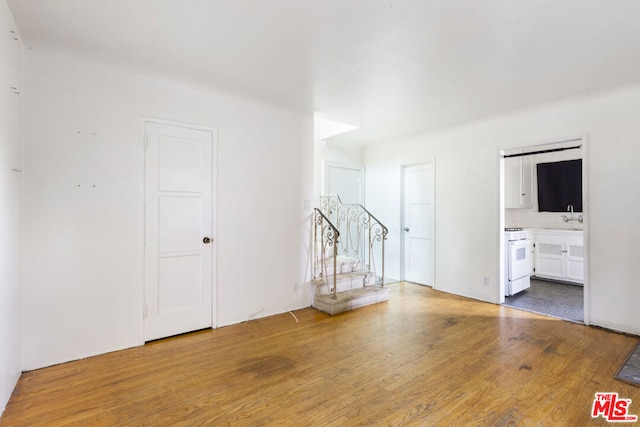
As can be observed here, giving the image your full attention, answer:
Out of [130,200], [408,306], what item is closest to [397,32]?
[130,200]

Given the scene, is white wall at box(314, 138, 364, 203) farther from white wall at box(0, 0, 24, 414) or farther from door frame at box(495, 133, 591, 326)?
white wall at box(0, 0, 24, 414)

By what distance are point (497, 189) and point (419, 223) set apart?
1.45 m

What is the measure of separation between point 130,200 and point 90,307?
100 cm

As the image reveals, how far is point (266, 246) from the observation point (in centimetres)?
378

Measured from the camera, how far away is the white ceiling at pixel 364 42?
200cm

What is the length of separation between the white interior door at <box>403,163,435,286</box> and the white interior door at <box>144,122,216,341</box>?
11.6 ft

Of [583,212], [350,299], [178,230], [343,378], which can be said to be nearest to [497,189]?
[583,212]

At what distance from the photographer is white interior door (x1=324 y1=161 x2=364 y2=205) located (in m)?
5.58

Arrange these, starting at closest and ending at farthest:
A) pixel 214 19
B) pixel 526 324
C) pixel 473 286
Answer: pixel 214 19, pixel 526 324, pixel 473 286

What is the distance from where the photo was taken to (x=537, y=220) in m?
6.07

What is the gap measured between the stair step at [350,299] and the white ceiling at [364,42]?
8.21 ft

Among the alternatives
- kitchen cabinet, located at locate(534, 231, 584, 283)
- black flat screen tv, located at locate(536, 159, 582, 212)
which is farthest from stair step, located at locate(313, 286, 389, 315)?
black flat screen tv, located at locate(536, 159, 582, 212)

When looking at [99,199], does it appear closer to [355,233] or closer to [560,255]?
[355,233]

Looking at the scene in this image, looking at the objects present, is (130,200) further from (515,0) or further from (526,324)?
(526,324)
